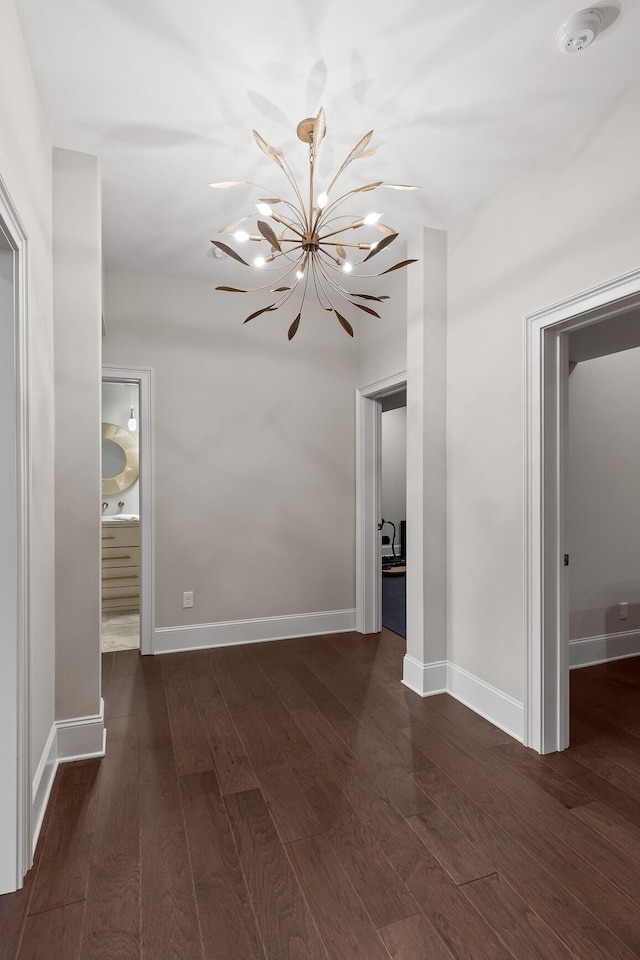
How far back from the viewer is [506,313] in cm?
274

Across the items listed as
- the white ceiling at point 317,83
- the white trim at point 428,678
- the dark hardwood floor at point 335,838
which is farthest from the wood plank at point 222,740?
the white ceiling at point 317,83

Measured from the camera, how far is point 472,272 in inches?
118

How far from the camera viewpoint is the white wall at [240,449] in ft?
12.8

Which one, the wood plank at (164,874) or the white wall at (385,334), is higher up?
the white wall at (385,334)

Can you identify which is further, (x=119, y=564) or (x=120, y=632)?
(x=119, y=564)

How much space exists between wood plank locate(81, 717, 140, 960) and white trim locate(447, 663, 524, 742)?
179cm

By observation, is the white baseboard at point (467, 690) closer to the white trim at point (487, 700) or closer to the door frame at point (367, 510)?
the white trim at point (487, 700)

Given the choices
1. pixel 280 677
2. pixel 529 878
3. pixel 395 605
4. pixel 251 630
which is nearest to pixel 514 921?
pixel 529 878

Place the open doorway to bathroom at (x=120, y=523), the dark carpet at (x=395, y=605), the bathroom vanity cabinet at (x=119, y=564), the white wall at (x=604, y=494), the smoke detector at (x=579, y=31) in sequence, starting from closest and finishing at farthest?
the smoke detector at (x=579, y=31) < the white wall at (x=604, y=494) < the open doorway to bathroom at (x=120, y=523) < the dark carpet at (x=395, y=605) < the bathroom vanity cabinet at (x=119, y=564)

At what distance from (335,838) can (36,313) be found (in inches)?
88.7

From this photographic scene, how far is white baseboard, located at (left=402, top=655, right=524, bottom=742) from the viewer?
105 inches

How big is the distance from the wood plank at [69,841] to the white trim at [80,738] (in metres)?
0.04

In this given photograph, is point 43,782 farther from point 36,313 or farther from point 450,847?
point 36,313

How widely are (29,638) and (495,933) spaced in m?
1.73
